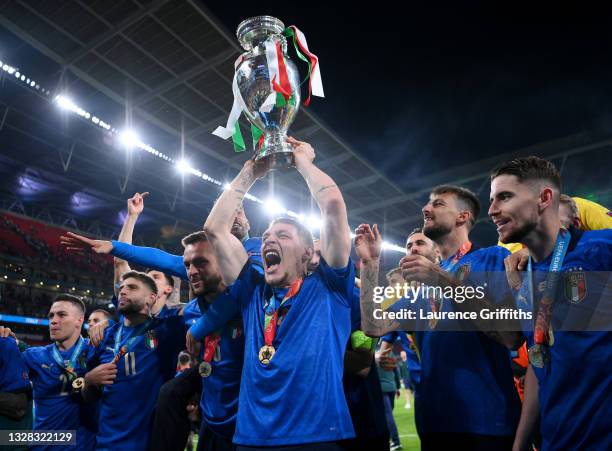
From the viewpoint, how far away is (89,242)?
3.02 m

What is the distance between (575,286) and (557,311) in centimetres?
12

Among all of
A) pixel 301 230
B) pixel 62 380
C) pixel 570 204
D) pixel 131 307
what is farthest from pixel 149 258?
pixel 570 204

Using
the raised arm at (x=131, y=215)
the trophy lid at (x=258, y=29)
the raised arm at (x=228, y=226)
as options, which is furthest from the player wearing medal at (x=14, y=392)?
the trophy lid at (x=258, y=29)

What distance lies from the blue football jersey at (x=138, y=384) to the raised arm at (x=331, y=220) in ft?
6.68

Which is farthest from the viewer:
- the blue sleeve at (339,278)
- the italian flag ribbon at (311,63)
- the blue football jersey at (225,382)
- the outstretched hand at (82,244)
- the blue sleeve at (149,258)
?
the blue sleeve at (149,258)

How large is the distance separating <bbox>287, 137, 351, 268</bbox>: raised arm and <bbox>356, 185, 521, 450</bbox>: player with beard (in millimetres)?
220

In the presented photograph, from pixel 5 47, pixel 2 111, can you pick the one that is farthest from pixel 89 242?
pixel 2 111

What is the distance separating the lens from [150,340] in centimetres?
361

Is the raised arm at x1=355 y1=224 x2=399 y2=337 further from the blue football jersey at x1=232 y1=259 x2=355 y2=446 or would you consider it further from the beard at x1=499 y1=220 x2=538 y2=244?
the beard at x1=499 y1=220 x2=538 y2=244

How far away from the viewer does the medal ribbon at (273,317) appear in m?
2.11

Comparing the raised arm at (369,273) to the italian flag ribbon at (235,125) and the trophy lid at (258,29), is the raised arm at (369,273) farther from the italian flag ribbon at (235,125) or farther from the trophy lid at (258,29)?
the trophy lid at (258,29)

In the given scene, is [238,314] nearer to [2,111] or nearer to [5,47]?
[5,47]

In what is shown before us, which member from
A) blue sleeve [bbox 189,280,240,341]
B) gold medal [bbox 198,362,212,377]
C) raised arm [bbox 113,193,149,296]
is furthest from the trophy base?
raised arm [bbox 113,193,149,296]

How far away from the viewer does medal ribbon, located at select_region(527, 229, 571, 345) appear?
73.5 inches
